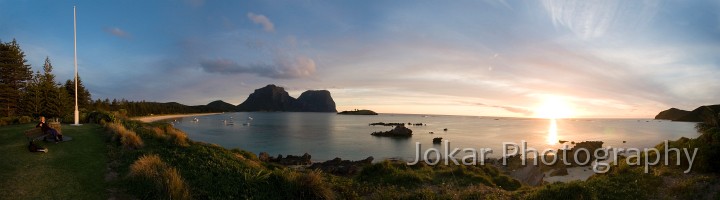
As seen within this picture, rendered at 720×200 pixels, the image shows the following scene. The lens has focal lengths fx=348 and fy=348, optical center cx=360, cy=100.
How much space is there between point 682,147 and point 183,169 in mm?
19159

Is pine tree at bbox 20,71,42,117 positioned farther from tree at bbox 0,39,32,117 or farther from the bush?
the bush

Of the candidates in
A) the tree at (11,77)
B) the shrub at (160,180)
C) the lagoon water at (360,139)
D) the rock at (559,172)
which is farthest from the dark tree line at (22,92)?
the rock at (559,172)

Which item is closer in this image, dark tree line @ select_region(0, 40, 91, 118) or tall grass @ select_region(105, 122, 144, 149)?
tall grass @ select_region(105, 122, 144, 149)

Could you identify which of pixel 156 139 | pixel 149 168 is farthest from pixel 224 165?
pixel 156 139

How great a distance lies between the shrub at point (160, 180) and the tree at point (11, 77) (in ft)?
193

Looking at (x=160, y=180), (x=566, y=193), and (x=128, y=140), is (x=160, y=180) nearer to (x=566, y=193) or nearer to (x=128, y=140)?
(x=128, y=140)

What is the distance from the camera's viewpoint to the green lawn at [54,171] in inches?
323

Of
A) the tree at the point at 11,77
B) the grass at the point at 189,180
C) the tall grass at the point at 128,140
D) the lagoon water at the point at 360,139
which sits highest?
the tree at the point at 11,77

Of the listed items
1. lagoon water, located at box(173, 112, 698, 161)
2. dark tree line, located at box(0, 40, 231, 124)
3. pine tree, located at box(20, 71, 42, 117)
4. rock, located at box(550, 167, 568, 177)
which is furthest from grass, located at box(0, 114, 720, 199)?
pine tree, located at box(20, 71, 42, 117)

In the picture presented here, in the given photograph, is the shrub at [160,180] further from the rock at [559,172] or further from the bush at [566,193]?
the rock at [559,172]

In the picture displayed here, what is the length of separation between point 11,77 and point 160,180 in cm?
6671

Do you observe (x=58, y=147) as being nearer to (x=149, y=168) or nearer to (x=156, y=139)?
(x=156, y=139)

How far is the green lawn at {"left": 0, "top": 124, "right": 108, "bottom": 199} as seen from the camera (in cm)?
821

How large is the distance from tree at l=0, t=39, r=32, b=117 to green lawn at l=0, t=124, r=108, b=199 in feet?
171
